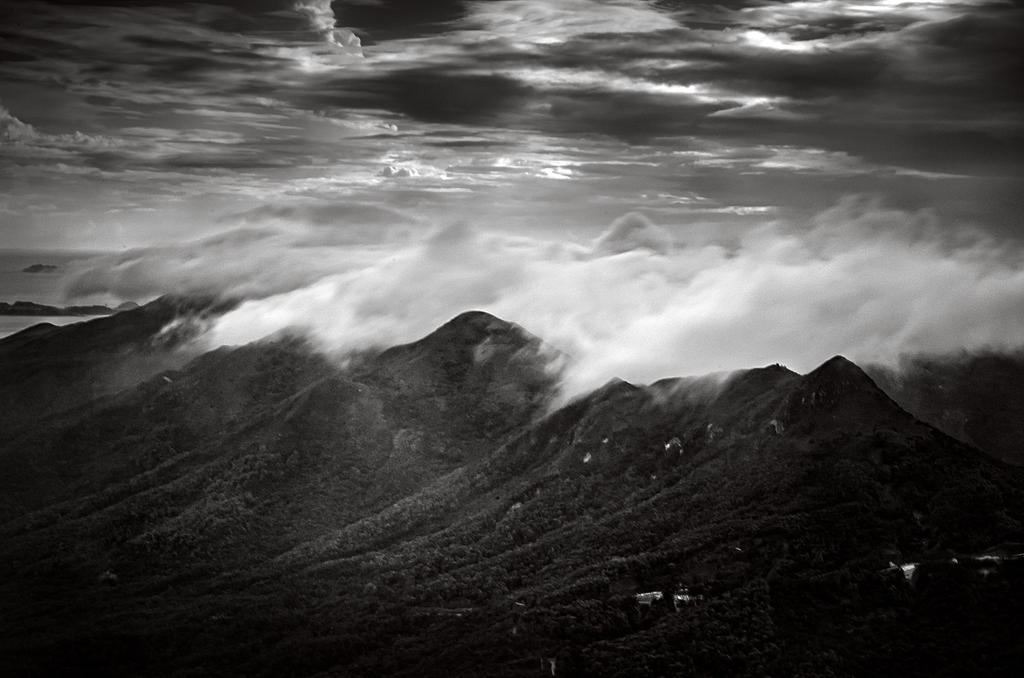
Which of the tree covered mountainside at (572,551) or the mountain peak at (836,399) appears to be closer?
the tree covered mountainside at (572,551)

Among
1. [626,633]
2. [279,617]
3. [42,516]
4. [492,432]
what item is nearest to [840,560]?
[626,633]

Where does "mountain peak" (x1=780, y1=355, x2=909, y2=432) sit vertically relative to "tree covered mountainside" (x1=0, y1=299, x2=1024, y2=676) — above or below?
above

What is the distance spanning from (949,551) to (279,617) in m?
82.6

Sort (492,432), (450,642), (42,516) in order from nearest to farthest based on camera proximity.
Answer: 1. (450,642)
2. (42,516)
3. (492,432)

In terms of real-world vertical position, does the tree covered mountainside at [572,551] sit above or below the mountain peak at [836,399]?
below

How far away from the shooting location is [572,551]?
465ft

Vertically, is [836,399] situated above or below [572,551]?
above

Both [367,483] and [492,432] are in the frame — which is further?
[492,432]

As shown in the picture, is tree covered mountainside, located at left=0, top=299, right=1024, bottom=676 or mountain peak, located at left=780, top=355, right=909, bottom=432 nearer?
tree covered mountainside, located at left=0, top=299, right=1024, bottom=676

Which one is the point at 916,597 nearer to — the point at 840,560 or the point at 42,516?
the point at 840,560

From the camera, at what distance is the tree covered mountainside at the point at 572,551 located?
11562cm

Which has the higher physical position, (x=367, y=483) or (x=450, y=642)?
(x=450, y=642)

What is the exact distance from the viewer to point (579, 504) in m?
155

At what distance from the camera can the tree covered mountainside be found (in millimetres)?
115625
